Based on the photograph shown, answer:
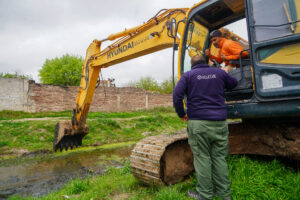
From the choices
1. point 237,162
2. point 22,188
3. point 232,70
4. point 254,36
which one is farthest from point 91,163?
point 254,36

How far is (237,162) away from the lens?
325cm

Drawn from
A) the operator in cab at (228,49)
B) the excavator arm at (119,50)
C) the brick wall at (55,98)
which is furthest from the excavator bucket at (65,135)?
the operator in cab at (228,49)

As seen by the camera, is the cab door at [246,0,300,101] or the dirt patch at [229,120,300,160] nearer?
the cab door at [246,0,300,101]

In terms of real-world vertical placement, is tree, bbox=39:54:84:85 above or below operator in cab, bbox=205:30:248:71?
above

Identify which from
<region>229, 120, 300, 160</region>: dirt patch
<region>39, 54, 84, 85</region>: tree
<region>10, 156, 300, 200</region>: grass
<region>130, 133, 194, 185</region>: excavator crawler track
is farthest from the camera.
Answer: <region>39, 54, 84, 85</region>: tree

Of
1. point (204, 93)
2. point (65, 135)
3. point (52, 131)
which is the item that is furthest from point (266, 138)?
point (52, 131)

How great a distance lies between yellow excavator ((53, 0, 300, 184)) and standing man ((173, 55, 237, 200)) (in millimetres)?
417

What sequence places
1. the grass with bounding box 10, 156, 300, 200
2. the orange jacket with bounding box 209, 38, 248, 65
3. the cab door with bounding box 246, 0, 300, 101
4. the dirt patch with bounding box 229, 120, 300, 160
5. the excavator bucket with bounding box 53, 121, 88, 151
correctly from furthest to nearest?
the excavator bucket with bounding box 53, 121, 88, 151 < the orange jacket with bounding box 209, 38, 248, 65 < the dirt patch with bounding box 229, 120, 300, 160 < the grass with bounding box 10, 156, 300, 200 < the cab door with bounding box 246, 0, 300, 101

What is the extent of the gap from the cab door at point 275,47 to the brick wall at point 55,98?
9.21m

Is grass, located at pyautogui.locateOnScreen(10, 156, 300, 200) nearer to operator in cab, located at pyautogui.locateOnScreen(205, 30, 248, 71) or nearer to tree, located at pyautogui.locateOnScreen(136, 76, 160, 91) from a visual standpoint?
operator in cab, located at pyautogui.locateOnScreen(205, 30, 248, 71)

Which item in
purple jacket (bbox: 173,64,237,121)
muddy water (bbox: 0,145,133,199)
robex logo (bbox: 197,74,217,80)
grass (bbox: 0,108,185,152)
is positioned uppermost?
robex logo (bbox: 197,74,217,80)

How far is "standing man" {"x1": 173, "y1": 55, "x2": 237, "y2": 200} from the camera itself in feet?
8.04

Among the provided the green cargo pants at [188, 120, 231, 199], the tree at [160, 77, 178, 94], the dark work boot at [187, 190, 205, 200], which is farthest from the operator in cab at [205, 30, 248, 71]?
the tree at [160, 77, 178, 94]

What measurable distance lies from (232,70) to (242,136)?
107 cm
